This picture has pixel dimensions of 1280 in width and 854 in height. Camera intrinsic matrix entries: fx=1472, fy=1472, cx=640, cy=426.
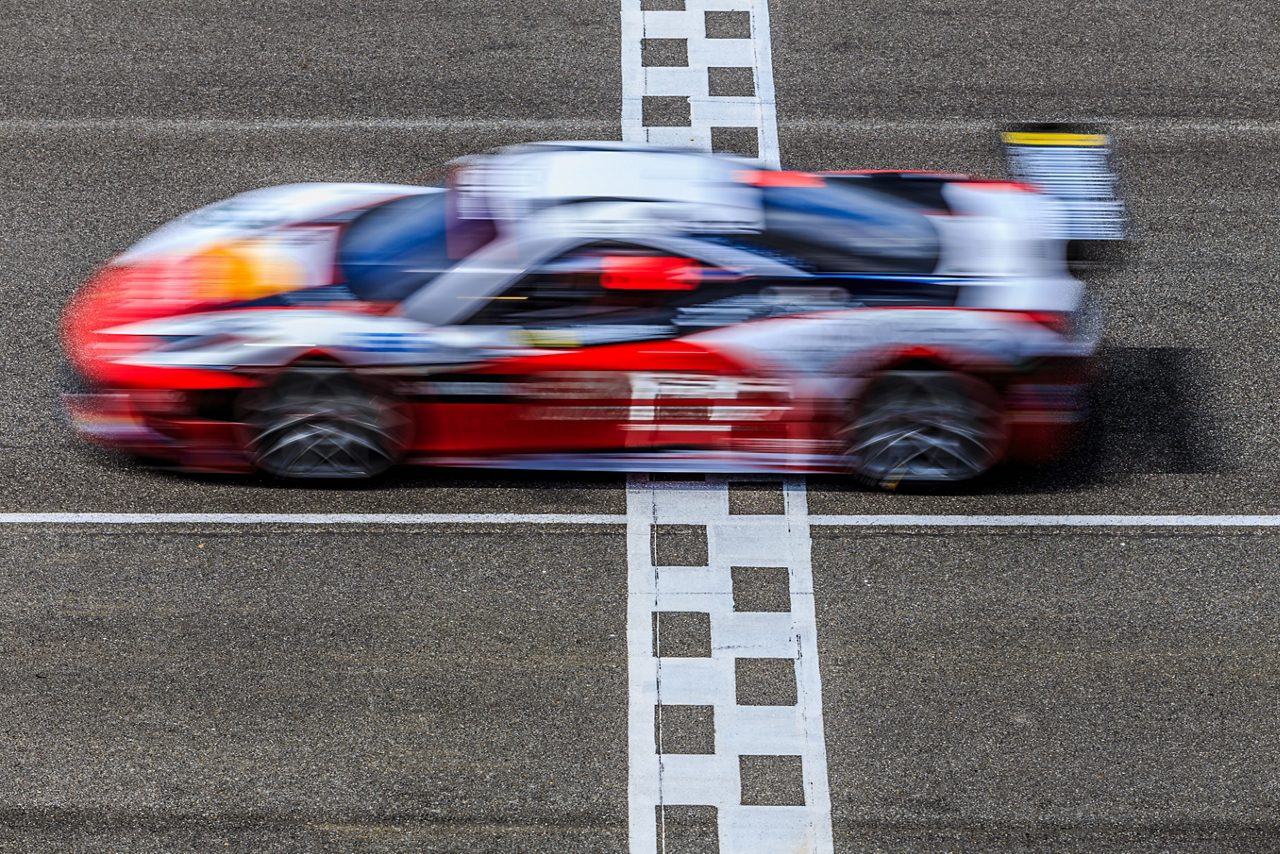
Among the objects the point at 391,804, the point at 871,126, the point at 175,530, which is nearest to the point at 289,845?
the point at 391,804

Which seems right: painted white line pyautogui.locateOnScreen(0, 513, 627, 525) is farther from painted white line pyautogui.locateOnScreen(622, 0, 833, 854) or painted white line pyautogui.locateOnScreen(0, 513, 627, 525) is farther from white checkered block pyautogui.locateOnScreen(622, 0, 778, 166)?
white checkered block pyautogui.locateOnScreen(622, 0, 778, 166)

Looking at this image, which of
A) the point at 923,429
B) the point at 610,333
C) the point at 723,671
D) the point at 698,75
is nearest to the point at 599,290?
the point at 610,333

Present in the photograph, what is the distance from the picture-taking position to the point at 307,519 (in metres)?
7.88

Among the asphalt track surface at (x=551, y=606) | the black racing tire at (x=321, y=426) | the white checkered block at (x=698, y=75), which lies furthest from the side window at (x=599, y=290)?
the white checkered block at (x=698, y=75)

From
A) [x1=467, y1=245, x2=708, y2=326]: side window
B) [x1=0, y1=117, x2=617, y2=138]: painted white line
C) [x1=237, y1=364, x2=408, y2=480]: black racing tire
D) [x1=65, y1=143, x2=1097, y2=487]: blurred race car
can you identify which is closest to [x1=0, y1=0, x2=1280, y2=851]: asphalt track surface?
[x1=0, y1=117, x2=617, y2=138]: painted white line

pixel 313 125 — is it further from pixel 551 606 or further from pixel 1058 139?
pixel 1058 139

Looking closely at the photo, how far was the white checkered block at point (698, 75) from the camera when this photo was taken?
10391 millimetres

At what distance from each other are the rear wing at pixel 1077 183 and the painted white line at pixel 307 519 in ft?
9.39

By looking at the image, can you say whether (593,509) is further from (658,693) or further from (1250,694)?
(1250,694)

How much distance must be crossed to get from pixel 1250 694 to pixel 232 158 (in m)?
7.18

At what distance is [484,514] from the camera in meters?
7.96

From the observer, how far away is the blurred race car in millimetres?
7426

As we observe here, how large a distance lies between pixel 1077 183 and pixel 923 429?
1679 mm

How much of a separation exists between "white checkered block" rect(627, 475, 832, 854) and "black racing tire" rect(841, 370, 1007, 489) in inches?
19.4
